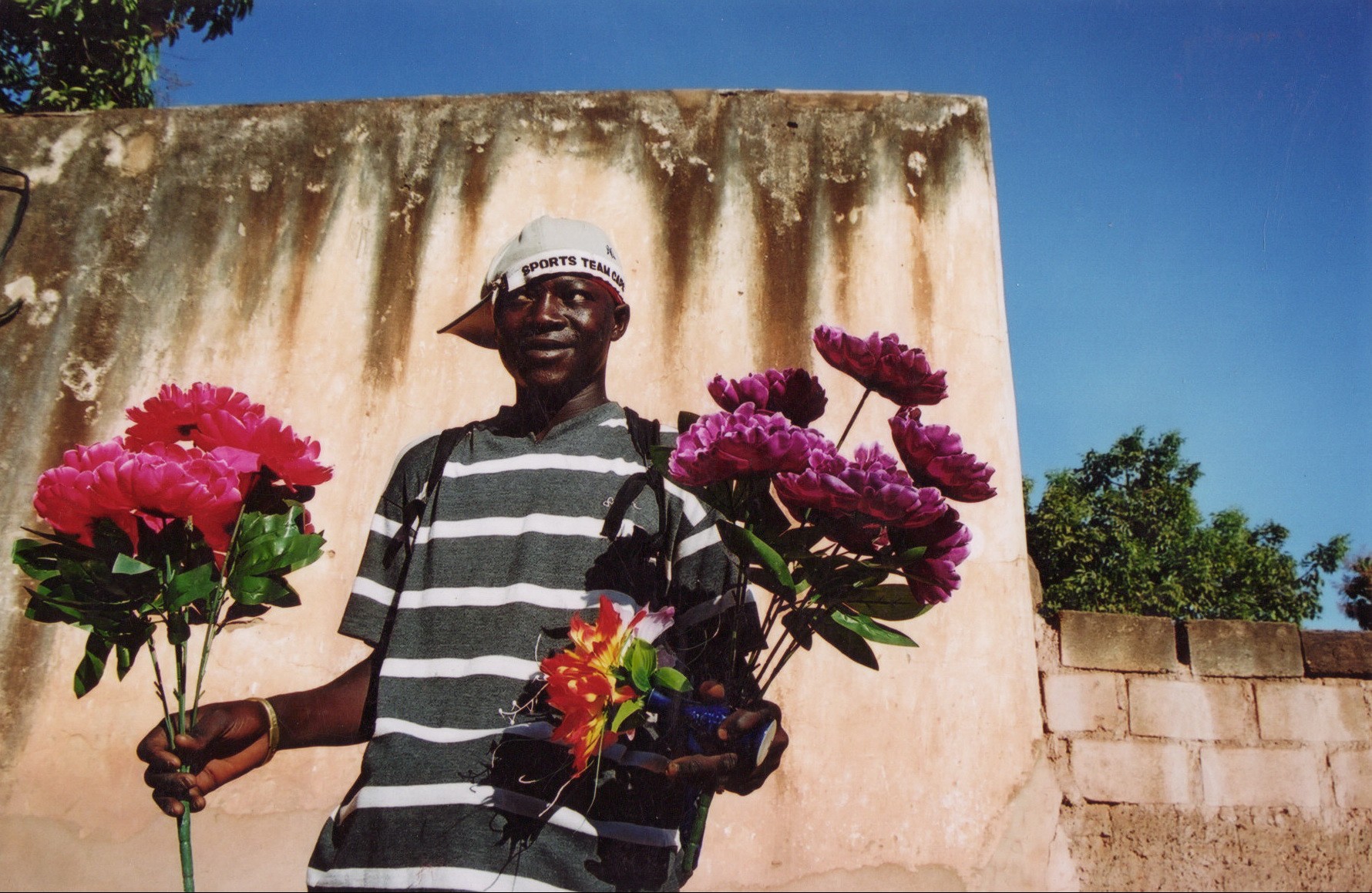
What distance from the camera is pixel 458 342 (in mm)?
2730

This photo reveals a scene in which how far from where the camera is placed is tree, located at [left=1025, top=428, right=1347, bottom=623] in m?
12.4

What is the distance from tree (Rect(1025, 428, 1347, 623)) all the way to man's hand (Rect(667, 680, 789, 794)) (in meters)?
11.3

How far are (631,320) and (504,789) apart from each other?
146cm

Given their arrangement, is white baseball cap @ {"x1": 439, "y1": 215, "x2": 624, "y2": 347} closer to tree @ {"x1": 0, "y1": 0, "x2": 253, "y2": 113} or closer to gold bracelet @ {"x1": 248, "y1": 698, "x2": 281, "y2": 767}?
gold bracelet @ {"x1": 248, "y1": 698, "x2": 281, "y2": 767}

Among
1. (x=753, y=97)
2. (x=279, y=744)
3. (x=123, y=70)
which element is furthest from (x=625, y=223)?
(x=123, y=70)

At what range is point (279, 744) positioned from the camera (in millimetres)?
1685

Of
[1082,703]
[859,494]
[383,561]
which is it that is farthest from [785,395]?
[1082,703]

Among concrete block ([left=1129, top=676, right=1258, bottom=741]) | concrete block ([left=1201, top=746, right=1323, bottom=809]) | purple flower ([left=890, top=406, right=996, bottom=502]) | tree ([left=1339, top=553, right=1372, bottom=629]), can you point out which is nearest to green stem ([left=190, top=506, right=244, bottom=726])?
purple flower ([left=890, top=406, right=996, bottom=502])

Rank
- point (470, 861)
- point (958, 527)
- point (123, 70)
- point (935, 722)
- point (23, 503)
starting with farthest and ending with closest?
point (123, 70) → point (23, 503) → point (935, 722) → point (470, 861) → point (958, 527)

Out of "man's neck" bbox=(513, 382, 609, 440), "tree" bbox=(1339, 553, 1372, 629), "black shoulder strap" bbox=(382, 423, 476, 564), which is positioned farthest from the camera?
"tree" bbox=(1339, 553, 1372, 629)

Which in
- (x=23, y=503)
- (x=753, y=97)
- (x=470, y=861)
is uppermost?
(x=753, y=97)

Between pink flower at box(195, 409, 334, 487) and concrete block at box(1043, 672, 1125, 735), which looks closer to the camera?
pink flower at box(195, 409, 334, 487)

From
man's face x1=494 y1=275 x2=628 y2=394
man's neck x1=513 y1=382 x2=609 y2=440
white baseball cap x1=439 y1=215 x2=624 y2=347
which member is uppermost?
white baseball cap x1=439 y1=215 x2=624 y2=347

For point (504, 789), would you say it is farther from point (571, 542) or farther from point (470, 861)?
point (571, 542)
